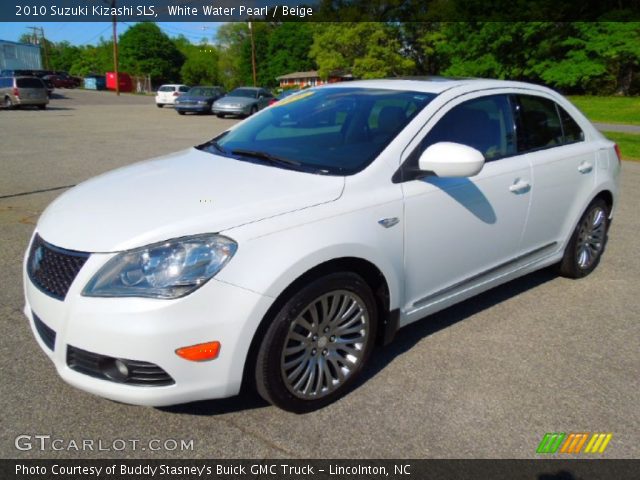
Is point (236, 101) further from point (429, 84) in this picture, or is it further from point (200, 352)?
point (200, 352)

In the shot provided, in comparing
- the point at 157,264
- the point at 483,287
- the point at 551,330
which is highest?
the point at 157,264

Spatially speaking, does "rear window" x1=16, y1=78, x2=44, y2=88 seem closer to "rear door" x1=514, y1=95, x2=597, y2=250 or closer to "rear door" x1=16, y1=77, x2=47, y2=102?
"rear door" x1=16, y1=77, x2=47, y2=102

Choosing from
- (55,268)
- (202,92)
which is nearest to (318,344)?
(55,268)

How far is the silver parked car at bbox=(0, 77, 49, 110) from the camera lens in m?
27.4

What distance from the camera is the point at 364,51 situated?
4978 centimetres

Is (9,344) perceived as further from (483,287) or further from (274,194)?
(483,287)

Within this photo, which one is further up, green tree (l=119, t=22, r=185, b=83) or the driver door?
green tree (l=119, t=22, r=185, b=83)

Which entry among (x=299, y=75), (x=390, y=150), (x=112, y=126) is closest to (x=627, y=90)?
(x=112, y=126)

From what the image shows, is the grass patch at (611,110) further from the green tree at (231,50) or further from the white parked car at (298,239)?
the green tree at (231,50)

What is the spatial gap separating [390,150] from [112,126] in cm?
1871

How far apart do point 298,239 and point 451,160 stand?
99 cm

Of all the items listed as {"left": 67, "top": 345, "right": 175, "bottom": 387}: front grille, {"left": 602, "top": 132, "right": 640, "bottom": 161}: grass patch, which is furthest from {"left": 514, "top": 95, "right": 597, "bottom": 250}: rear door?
{"left": 602, "top": 132, "right": 640, "bottom": 161}: grass patch

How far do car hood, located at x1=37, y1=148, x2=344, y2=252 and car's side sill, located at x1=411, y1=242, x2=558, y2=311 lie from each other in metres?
1.00

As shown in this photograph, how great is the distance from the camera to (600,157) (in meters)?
4.58
